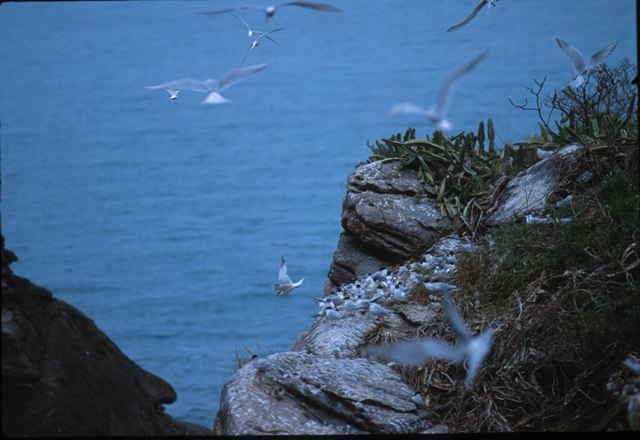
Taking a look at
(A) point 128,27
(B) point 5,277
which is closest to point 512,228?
(B) point 5,277

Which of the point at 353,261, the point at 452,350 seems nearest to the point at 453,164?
the point at 353,261

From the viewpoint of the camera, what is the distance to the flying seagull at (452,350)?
206 cm

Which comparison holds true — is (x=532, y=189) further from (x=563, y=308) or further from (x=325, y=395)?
(x=325, y=395)

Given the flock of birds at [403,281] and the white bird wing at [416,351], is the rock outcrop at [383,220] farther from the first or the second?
the white bird wing at [416,351]

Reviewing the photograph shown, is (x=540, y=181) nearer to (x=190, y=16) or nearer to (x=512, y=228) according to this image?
(x=512, y=228)

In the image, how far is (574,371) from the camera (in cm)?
222

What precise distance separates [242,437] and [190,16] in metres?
2.80

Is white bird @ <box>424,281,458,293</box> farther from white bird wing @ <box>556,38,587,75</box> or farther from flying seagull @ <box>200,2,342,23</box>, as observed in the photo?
flying seagull @ <box>200,2,342,23</box>

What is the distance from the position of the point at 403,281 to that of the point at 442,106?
965 millimetres

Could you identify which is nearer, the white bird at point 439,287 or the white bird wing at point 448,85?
the white bird wing at point 448,85

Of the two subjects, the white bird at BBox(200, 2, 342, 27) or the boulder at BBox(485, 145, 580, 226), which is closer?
the white bird at BBox(200, 2, 342, 27)

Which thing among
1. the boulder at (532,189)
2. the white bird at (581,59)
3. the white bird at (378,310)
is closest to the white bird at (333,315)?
the white bird at (378,310)

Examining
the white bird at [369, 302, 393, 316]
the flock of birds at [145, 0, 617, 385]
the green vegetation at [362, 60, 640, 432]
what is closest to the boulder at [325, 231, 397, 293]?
the flock of birds at [145, 0, 617, 385]

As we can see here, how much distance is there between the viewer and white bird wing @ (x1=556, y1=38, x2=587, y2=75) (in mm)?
2621
